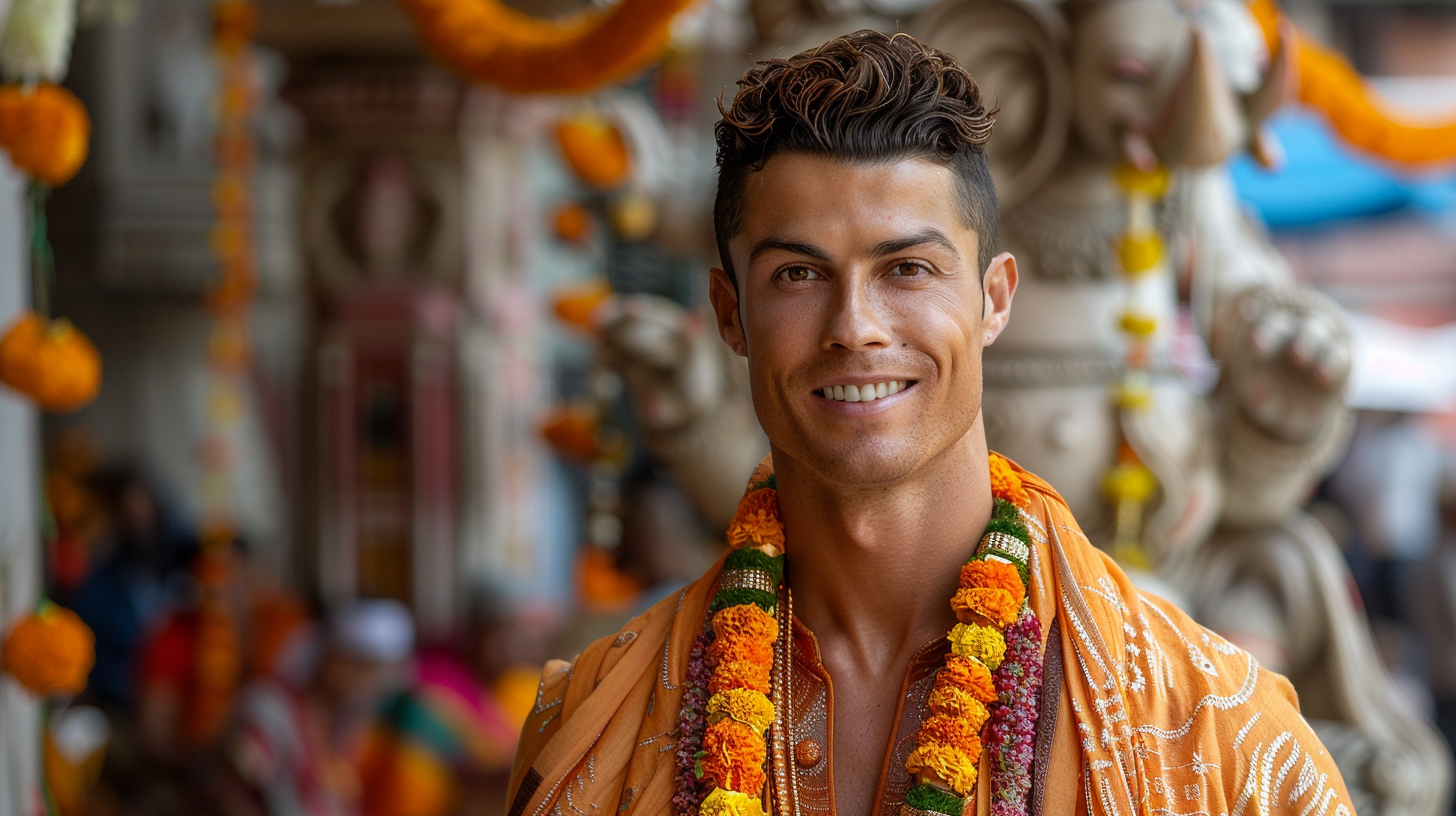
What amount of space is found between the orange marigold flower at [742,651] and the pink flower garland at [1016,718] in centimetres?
23

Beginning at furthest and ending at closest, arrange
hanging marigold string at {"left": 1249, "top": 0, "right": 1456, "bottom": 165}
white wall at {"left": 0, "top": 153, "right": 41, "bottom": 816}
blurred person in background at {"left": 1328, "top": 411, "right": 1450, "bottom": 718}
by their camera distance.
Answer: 1. blurred person in background at {"left": 1328, "top": 411, "right": 1450, "bottom": 718}
2. hanging marigold string at {"left": 1249, "top": 0, "right": 1456, "bottom": 165}
3. white wall at {"left": 0, "top": 153, "right": 41, "bottom": 816}

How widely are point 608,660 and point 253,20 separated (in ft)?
14.2

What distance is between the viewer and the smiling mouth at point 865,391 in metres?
1.34

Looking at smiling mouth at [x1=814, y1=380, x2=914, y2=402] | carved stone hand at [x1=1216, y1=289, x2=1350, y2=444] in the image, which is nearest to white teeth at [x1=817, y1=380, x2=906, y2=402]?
smiling mouth at [x1=814, y1=380, x2=914, y2=402]

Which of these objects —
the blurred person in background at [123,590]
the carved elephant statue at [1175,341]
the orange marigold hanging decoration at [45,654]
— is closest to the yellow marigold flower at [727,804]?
the carved elephant statue at [1175,341]

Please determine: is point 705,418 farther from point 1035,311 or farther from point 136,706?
point 136,706

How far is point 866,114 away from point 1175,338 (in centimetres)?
197

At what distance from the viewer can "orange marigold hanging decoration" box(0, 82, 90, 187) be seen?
8.46 ft

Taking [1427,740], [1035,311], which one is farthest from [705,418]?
[1427,740]

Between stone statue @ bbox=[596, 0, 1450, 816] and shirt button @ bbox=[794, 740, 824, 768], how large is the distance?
1.49 metres

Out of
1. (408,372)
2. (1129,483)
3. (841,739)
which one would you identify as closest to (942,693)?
(841,739)

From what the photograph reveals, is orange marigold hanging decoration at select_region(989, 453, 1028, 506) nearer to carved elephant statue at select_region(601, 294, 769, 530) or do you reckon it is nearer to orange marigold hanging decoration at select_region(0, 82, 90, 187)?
carved elephant statue at select_region(601, 294, 769, 530)

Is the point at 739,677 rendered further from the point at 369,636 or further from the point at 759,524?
the point at 369,636

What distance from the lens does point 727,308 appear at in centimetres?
149
